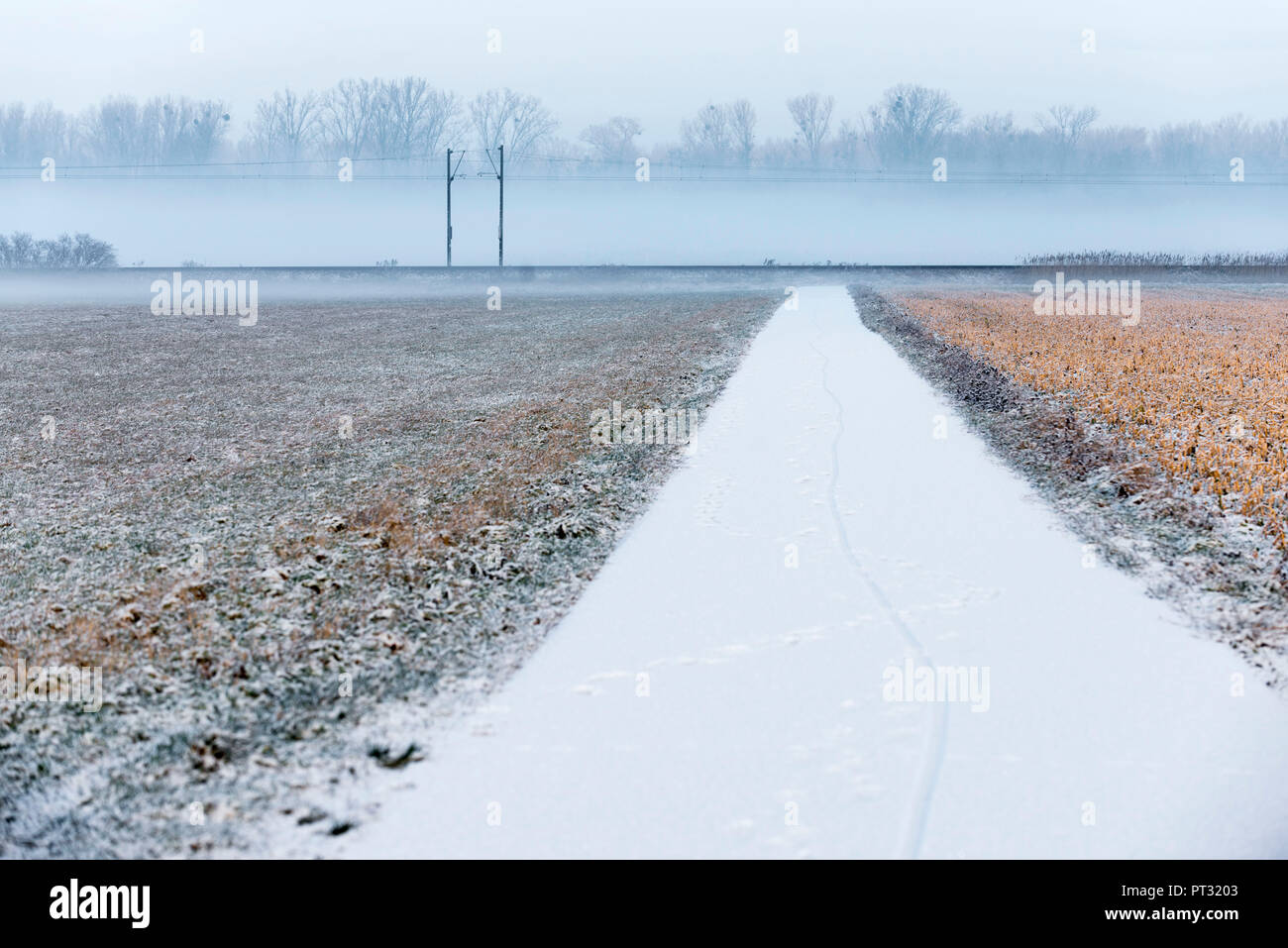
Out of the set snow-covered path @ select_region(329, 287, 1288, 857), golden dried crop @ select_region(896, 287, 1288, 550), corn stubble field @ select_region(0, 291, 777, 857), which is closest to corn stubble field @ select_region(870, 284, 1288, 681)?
golden dried crop @ select_region(896, 287, 1288, 550)

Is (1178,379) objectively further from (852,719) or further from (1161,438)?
(852,719)

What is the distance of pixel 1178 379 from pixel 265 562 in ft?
52.5

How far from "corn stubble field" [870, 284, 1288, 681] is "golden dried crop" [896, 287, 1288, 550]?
0.11 ft

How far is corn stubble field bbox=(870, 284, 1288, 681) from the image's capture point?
865cm

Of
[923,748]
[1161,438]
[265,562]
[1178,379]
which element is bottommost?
[923,748]

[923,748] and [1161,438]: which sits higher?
[1161,438]

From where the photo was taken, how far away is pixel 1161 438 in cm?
1336

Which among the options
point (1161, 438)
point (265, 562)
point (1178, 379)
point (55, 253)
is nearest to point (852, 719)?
point (265, 562)

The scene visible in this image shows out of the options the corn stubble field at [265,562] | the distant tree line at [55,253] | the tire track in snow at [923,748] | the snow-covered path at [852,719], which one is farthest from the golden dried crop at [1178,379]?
the distant tree line at [55,253]

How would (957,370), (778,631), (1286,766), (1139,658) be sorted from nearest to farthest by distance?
(1286,766)
(1139,658)
(778,631)
(957,370)
